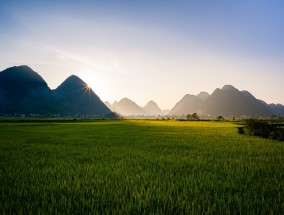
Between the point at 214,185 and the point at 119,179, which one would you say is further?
the point at 119,179

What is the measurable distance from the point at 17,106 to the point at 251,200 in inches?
8197

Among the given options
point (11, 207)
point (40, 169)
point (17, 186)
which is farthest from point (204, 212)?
point (40, 169)

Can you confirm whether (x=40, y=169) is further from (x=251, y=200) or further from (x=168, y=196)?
(x=251, y=200)

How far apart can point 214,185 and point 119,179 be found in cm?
240

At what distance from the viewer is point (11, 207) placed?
13.7 feet

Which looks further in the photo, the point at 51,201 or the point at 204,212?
the point at 51,201

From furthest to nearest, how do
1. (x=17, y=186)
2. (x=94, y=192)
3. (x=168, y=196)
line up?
1. (x=17, y=186)
2. (x=94, y=192)
3. (x=168, y=196)

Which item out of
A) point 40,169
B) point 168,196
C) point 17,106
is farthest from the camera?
point 17,106

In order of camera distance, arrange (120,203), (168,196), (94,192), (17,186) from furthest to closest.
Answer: (17,186), (94,192), (168,196), (120,203)

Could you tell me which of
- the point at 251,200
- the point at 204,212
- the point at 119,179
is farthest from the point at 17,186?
the point at 251,200

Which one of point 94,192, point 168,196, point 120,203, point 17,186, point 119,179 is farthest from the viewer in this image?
point 119,179

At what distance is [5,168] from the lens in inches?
298

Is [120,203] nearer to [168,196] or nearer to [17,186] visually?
[168,196]

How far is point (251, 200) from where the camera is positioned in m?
4.54
